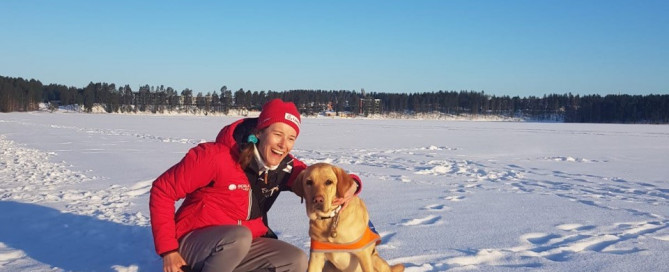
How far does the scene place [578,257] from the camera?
3.71 meters

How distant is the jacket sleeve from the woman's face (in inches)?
11.9

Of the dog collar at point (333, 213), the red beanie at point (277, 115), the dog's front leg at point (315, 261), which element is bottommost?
the dog's front leg at point (315, 261)

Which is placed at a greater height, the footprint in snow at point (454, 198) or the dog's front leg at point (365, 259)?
the dog's front leg at point (365, 259)

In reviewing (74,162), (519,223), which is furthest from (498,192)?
(74,162)

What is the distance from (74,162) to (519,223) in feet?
28.2

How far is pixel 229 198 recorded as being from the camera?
292 cm

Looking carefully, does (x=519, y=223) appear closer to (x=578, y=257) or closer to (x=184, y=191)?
(x=578, y=257)

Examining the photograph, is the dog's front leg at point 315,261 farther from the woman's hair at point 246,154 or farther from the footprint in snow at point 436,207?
the footprint in snow at point 436,207

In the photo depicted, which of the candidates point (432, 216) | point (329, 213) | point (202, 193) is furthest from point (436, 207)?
point (202, 193)

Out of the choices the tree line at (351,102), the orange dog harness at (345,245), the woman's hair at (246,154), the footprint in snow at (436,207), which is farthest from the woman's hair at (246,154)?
the tree line at (351,102)

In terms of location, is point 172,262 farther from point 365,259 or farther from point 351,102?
point 351,102

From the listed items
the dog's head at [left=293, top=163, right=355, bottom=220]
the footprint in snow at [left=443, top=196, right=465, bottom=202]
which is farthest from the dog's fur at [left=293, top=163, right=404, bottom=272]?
the footprint in snow at [left=443, top=196, right=465, bottom=202]

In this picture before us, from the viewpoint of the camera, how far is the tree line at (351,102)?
7938cm

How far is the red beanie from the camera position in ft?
9.23
